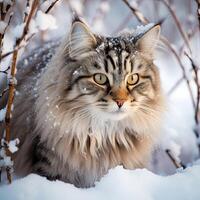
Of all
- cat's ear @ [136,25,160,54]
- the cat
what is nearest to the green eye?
the cat

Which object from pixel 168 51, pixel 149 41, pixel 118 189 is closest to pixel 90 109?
pixel 149 41

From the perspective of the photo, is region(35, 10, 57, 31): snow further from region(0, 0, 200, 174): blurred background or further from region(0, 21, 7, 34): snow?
region(0, 21, 7, 34): snow

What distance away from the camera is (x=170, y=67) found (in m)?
5.52

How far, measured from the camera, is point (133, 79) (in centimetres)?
214

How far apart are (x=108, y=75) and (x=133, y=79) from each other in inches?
5.6

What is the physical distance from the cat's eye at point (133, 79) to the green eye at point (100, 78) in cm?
12

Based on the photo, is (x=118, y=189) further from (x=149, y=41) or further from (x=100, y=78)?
(x=149, y=41)

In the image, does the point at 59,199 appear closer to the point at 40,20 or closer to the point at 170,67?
the point at 40,20

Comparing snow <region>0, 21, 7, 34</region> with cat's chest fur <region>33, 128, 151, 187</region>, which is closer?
snow <region>0, 21, 7, 34</region>

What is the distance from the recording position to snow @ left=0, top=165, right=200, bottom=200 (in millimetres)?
1488

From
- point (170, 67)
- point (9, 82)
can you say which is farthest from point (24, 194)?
point (170, 67)

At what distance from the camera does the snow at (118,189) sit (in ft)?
4.88

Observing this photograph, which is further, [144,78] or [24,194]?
[144,78]

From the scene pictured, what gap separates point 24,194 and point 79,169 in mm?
724
